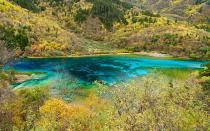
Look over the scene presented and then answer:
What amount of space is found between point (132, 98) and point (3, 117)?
2875 cm

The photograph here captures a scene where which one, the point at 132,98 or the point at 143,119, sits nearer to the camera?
the point at 143,119

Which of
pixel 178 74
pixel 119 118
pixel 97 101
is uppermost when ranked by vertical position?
pixel 119 118

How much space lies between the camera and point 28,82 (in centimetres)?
13212

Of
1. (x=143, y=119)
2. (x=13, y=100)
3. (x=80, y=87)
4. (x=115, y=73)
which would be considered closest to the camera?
(x=143, y=119)

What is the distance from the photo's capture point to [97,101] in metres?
76.0

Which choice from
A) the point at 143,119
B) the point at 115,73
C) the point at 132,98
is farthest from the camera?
the point at 115,73

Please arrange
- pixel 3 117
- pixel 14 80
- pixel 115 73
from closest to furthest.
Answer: pixel 3 117 → pixel 14 80 → pixel 115 73

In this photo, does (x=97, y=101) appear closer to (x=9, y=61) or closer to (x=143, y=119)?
(x=143, y=119)

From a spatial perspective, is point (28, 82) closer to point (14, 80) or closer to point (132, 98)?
point (14, 80)

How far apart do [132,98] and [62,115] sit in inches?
498

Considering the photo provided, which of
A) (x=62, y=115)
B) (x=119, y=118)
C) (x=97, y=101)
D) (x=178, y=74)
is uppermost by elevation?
(x=119, y=118)

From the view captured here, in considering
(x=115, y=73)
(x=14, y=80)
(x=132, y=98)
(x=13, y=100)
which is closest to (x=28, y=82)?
(x=14, y=80)

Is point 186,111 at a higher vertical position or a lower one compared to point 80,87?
higher

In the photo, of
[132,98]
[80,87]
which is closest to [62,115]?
[132,98]
